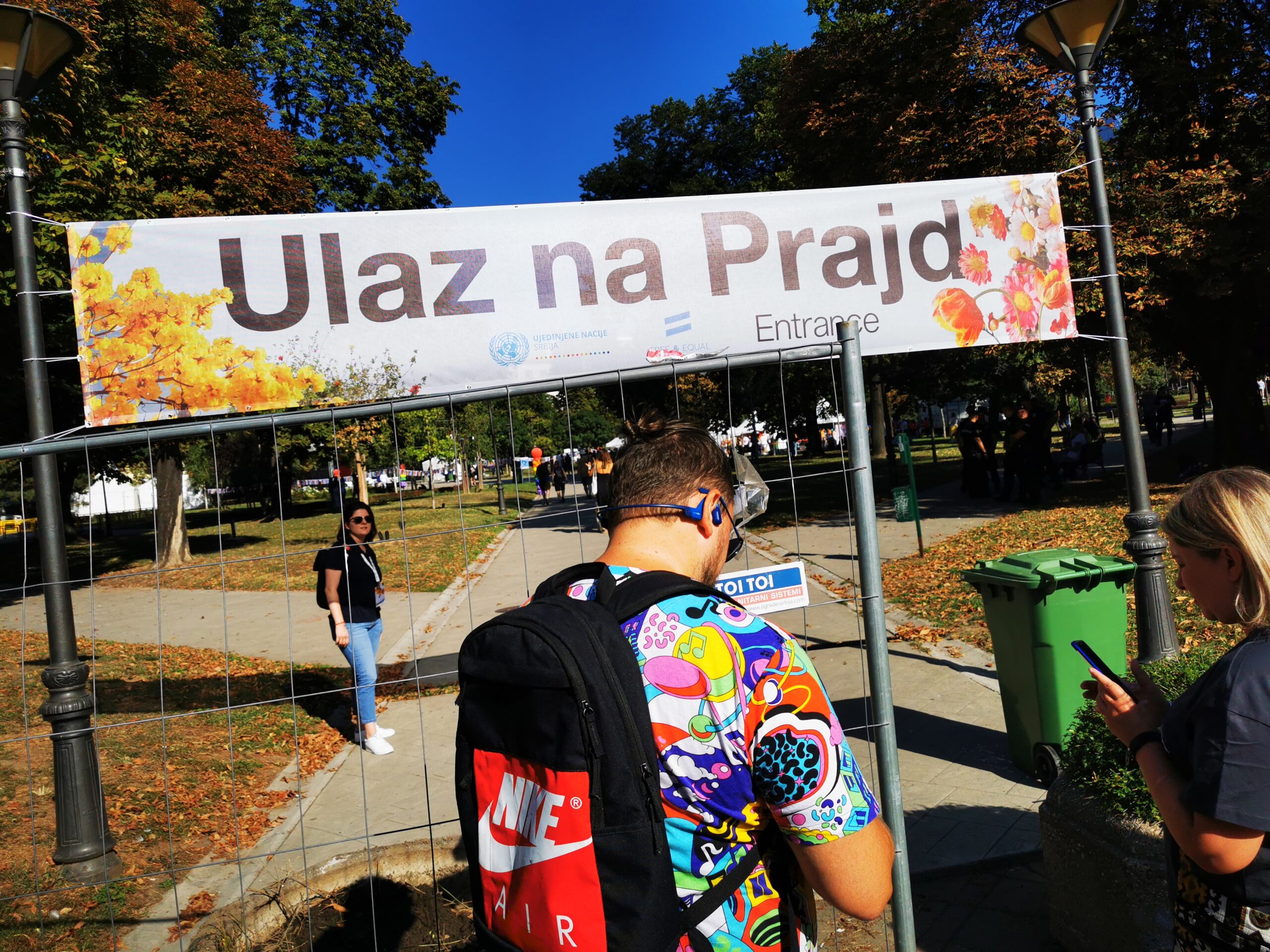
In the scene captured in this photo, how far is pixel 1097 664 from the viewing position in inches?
78.1

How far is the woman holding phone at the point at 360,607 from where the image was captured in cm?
621

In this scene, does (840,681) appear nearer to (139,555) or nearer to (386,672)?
(386,672)

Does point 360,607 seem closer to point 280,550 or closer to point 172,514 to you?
point 280,550

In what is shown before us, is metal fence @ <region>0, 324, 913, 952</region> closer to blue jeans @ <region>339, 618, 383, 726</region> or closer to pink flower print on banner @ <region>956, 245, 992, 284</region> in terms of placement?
blue jeans @ <region>339, 618, 383, 726</region>

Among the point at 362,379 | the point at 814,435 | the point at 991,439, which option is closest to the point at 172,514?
the point at 362,379

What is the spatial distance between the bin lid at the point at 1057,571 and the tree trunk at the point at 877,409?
1446 centimetres

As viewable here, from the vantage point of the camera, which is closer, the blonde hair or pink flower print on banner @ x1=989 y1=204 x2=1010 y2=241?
the blonde hair

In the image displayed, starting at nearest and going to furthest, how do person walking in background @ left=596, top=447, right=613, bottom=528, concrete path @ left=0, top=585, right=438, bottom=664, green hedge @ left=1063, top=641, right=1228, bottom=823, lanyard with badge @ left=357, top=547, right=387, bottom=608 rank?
1. person walking in background @ left=596, top=447, right=613, bottom=528
2. green hedge @ left=1063, top=641, right=1228, bottom=823
3. lanyard with badge @ left=357, top=547, right=387, bottom=608
4. concrete path @ left=0, top=585, right=438, bottom=664

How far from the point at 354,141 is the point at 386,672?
814 inches

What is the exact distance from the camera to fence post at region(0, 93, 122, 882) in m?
4.21

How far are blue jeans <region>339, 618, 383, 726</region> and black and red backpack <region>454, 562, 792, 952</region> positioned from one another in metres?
4.96

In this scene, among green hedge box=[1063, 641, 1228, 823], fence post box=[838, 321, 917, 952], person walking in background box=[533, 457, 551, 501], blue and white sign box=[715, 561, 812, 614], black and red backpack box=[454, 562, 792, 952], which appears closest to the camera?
black and red backpack box=[454, 562, 792, 952]

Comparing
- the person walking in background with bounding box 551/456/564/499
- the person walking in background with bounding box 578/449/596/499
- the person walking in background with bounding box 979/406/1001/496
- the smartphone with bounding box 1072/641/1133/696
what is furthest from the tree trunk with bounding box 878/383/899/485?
the smartphone with bounding box 1072/641/1133/696

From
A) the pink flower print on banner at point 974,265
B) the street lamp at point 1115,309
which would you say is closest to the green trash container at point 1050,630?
the street lamp at point 1115,309
